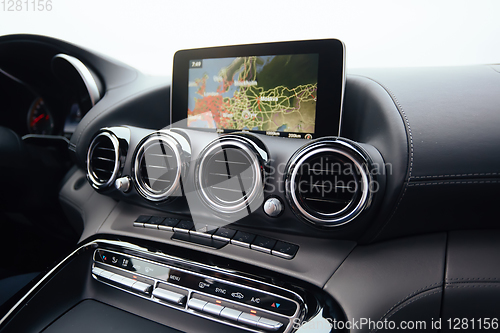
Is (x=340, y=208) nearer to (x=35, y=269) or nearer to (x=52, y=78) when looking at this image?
(x=35, y=269)

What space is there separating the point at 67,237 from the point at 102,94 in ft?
2.82

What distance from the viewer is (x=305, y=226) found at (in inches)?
36.1

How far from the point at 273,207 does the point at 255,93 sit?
41 centimetres

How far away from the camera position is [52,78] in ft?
5.74

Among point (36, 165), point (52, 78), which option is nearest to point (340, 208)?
point (36, 165)

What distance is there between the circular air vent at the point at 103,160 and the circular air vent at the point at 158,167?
11 centimetres

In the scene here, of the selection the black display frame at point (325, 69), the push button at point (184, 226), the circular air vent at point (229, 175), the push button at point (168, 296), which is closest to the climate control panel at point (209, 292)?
the push button at point (168, 296)

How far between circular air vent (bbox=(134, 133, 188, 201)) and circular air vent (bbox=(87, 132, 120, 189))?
0.11 m

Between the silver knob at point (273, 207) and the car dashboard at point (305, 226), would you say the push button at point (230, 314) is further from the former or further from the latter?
the silver knob at point (273, 207)

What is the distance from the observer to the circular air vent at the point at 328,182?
0.79 m

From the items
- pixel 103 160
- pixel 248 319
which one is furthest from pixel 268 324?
pixel 103 160

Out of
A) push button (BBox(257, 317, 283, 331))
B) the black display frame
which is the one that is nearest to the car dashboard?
Answer: push button (BBox(257, 317, 283, 331))

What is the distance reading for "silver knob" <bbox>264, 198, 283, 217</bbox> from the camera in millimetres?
899

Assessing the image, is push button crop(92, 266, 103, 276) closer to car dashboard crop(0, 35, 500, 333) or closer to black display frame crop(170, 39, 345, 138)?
car dashboard crop(0, 35, 500, 333)
